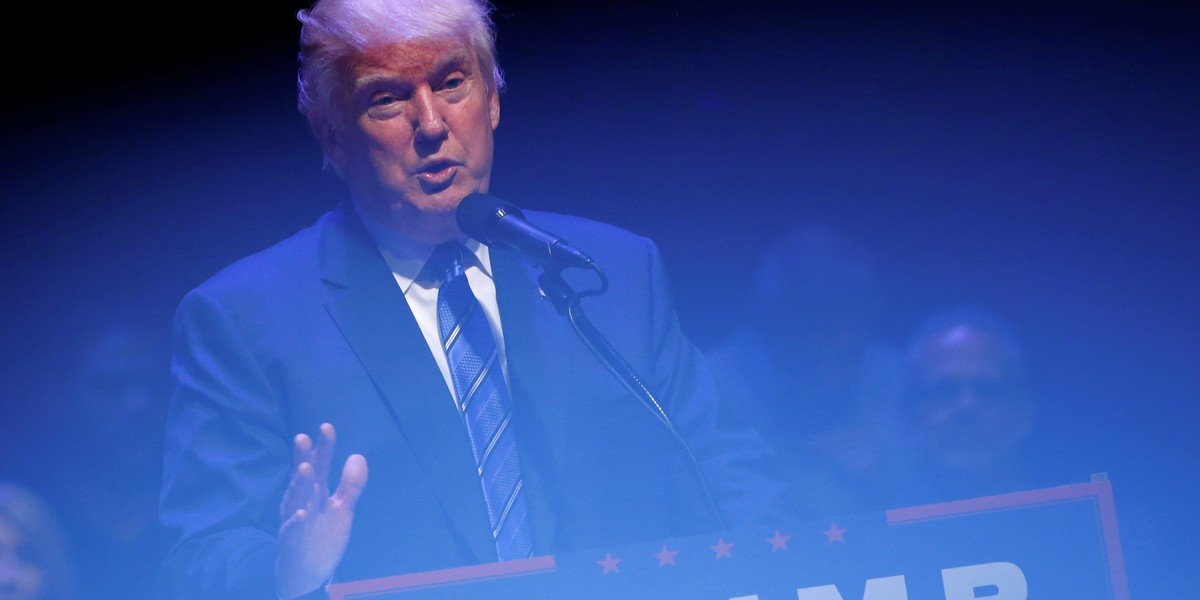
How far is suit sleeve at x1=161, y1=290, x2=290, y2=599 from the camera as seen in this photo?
183 centimetres

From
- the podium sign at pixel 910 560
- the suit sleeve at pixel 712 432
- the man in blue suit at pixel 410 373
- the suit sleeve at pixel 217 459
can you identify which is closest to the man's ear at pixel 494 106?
the man in blue suit at pixel 410 373

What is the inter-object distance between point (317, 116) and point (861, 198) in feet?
4.36

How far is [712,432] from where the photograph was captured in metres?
2.18

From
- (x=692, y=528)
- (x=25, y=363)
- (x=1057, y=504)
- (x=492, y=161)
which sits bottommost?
(x=1057, y=504)

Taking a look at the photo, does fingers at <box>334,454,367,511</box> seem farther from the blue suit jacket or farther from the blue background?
the blue background

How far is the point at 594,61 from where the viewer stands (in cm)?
269

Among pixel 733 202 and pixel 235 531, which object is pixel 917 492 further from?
pixel 235 531

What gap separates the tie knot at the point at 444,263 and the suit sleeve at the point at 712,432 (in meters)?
0.44

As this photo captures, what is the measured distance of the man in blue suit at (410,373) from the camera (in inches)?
79.6

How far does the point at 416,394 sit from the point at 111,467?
2.74 ft

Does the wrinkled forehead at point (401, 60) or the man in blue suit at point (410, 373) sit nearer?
the man in blue suit at point (410, 373)

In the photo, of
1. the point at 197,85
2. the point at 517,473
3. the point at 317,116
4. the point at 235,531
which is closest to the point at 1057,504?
the point at 517,473

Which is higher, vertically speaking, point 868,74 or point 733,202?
point 868,74

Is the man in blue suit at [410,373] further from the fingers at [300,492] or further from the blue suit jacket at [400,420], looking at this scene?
the fingers at [300,492]
